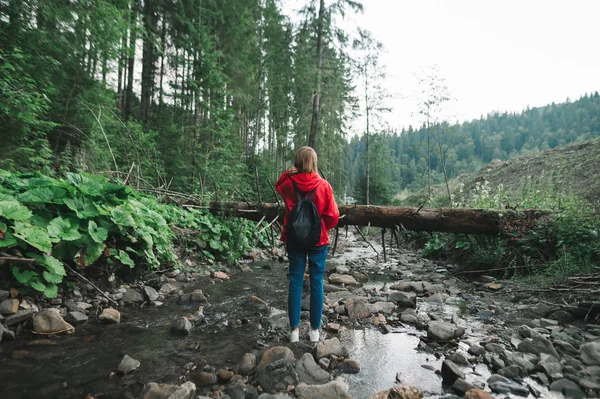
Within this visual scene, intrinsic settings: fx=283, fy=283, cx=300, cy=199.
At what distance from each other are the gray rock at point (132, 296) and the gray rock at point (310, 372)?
9.49 feet

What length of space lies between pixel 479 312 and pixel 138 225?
5.33 metres

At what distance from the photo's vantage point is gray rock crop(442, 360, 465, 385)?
7.63 ft

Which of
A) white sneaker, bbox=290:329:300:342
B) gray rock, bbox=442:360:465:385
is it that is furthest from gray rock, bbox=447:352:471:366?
white sneaker, bbox=290:329:300:342

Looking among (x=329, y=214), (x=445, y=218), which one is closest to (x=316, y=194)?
(x=329, y=214)

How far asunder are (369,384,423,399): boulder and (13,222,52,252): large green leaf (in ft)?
11.5

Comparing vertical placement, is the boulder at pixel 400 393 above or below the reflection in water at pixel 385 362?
above

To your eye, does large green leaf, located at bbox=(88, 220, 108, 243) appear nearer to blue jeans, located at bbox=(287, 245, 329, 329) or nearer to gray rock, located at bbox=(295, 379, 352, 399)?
blue jeans, located at bbox=(287, 245, 329, 329)

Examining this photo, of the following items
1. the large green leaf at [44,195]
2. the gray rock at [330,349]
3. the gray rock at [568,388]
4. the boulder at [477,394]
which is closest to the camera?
the boulder at [477,394]

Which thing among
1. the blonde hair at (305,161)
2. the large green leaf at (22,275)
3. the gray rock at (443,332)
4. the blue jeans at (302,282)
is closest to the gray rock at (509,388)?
the gray rock at (443,332)

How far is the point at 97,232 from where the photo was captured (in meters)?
3.71

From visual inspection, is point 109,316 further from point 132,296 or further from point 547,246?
point 547,246

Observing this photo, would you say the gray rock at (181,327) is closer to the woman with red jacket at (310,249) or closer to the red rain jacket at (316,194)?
the woman with red jacket at (310,249)

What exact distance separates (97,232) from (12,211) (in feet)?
2.88

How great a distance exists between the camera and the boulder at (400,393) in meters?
2.08
